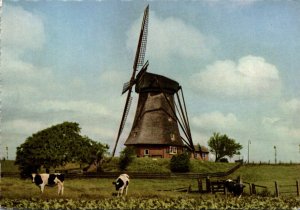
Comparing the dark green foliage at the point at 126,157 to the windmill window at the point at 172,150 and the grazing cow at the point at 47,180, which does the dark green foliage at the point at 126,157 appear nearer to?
the windmill window at the point at 172,150

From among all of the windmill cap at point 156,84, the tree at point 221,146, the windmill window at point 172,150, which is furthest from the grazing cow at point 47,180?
the tree at point 221,146

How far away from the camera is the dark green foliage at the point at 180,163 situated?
3791 cm

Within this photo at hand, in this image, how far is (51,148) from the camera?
30.6 meters

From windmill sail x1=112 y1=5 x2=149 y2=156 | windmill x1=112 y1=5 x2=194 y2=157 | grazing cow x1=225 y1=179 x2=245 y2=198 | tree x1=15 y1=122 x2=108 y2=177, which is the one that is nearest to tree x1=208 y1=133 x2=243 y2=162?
windmill x1=112 y1=5 x2=194 y2=157

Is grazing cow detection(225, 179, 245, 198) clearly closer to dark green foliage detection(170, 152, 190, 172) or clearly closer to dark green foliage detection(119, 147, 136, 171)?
dark green foliage detection(170, 152, 190, 172)

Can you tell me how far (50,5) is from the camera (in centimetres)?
2209

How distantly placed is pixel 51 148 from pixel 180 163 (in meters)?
13.4

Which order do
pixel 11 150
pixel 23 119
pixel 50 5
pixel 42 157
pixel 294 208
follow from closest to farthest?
pixel 294 208 < pixel 50 5 < pixel 23 119 < pixel 11 150 < pixel 42 157

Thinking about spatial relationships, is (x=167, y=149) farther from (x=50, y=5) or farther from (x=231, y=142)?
(x=50, y=5)

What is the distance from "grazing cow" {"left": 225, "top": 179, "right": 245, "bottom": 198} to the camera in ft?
69.3

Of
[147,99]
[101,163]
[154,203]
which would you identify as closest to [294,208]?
[154,203]

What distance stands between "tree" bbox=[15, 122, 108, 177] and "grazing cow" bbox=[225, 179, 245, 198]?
14.2m

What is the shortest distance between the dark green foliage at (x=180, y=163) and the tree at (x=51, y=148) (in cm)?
988

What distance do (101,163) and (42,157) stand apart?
8.68 metres
